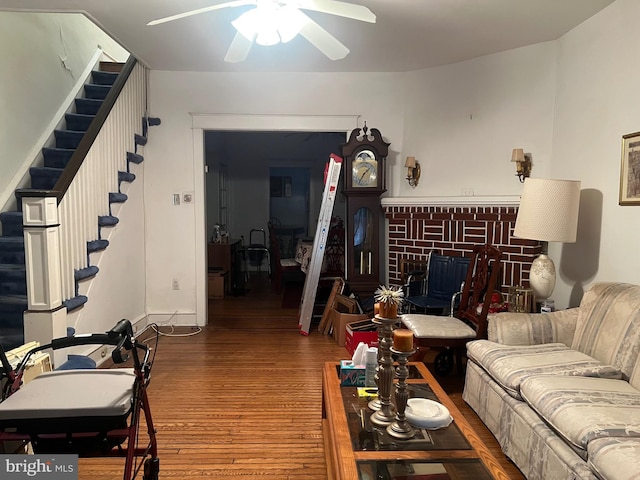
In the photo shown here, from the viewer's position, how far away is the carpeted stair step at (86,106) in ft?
15.1

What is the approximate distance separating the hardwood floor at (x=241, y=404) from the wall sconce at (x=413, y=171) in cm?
180

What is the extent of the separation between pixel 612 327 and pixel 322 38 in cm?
223

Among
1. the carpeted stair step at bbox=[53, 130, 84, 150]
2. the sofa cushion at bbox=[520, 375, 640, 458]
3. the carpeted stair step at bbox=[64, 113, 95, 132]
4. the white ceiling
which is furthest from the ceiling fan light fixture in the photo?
the carpeted stair step at bbox=[64, 113, 95, 132]

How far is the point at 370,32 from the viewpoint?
3457 mm

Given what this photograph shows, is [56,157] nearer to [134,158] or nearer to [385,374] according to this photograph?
[134,158]

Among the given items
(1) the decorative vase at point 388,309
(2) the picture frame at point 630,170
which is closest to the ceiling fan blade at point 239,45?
(1) the decorative vase at point 388,309

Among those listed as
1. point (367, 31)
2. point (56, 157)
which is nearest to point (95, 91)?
point (56, 157)

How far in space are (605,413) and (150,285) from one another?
406 centimetres

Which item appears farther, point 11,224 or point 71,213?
point 11,224

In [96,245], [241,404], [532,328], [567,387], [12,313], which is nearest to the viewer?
[567,387]

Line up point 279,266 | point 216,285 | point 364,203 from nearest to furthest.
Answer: point 364,203 → point 216,285 → point 279,266

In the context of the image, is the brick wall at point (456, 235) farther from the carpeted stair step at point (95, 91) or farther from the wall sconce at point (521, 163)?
the carpeted stair step at point (95, 91)

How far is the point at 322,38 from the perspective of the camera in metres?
2.45

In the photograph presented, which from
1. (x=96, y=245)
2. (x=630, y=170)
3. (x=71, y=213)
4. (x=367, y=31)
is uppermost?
(x=367, y=31)
